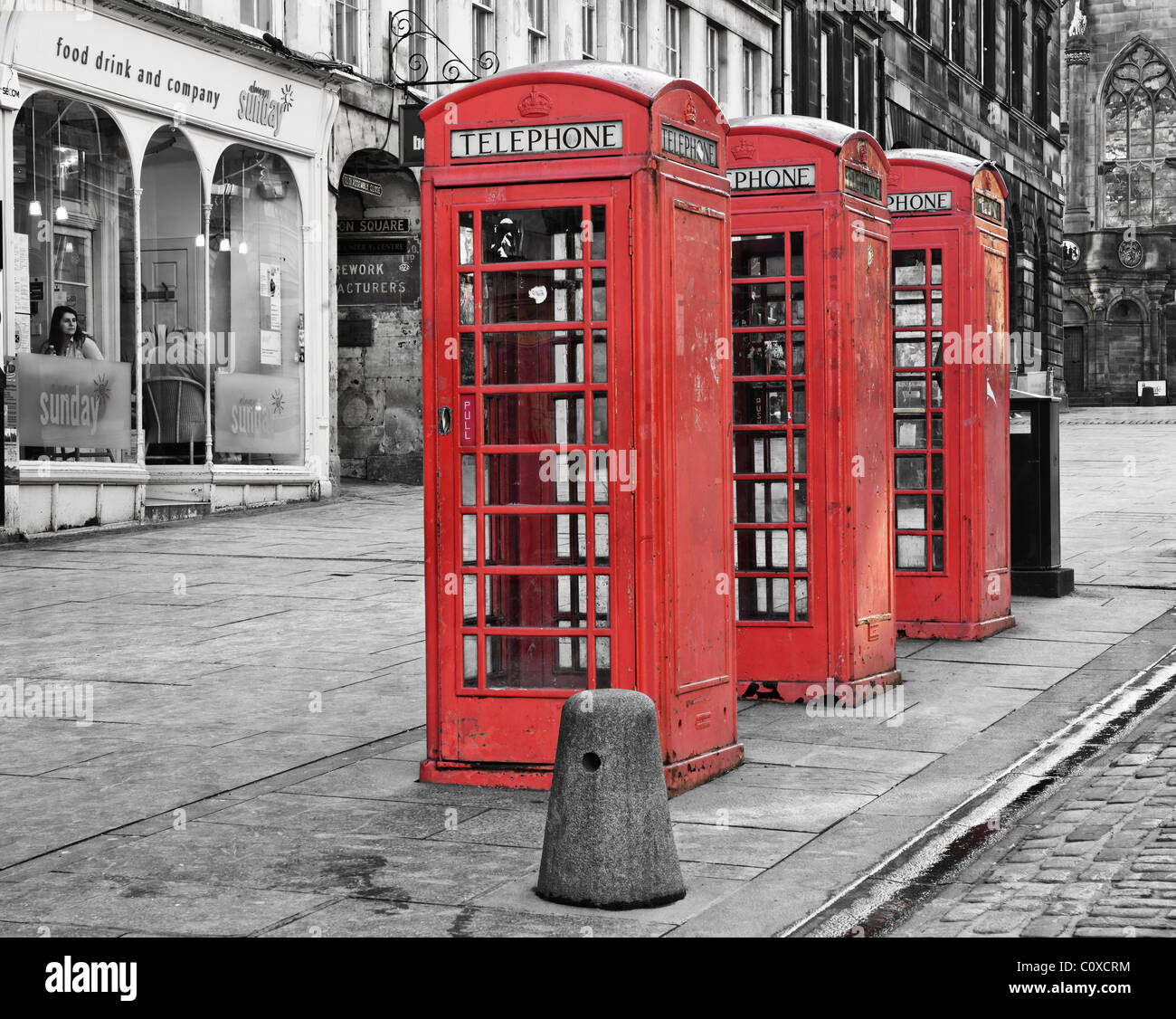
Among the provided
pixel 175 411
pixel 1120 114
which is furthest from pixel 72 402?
pixel 1120 114

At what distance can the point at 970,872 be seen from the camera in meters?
5.57

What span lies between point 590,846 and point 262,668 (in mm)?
4428

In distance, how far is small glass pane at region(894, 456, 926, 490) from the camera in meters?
10.6

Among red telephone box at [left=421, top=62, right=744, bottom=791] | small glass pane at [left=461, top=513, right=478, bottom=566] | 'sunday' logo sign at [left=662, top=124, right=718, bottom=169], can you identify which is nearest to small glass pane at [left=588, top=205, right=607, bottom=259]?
red telephone box at [left=421, top=62, right=744, bottom=791]

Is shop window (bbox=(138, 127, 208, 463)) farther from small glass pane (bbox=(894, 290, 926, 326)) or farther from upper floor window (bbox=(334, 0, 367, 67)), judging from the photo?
small glass pane (bbox=(894, 290, 926, 326))

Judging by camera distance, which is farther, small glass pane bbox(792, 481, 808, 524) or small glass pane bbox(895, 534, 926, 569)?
small glass pane bbox(895, 534, 926, 569)

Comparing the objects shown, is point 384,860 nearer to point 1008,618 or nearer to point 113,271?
point 1008,618

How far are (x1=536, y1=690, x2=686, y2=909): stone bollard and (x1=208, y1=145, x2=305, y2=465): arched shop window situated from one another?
1343cm

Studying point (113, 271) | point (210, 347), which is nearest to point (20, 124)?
point (113, 271)

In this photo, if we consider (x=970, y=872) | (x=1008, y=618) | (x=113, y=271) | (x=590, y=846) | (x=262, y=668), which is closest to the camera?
(x=590, y=846)

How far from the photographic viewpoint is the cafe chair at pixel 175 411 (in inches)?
678

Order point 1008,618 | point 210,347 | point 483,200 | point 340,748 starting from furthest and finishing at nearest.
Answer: point 210,347, point 1008,618, point 340,748, point 483,200

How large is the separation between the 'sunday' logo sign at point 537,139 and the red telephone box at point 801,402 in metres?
2.03

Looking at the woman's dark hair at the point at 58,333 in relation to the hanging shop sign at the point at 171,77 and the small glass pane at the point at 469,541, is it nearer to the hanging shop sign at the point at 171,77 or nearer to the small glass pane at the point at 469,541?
the hanging shop sign at the point at 171,77
